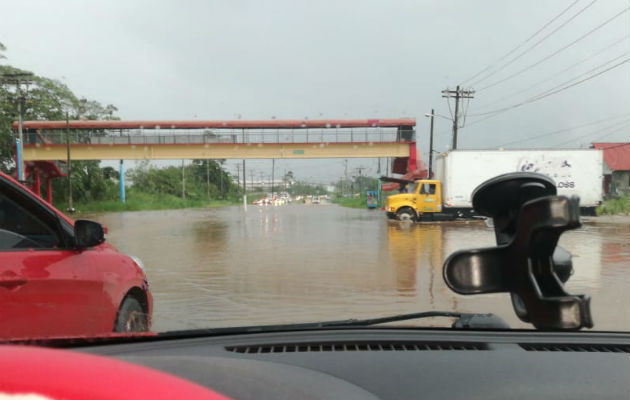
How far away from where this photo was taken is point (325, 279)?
825cm

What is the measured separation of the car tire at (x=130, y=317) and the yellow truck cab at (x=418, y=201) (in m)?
19.2

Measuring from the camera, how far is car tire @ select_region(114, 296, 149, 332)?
333 cm

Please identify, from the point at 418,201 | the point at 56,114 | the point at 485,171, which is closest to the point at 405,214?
the point at 418,201

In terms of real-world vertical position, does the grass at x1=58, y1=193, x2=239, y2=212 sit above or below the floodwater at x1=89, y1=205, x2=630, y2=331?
below

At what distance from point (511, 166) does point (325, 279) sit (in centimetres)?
1655

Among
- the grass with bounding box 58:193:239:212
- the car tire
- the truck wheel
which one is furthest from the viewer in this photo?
the grass with bounding box 58:193:239:212

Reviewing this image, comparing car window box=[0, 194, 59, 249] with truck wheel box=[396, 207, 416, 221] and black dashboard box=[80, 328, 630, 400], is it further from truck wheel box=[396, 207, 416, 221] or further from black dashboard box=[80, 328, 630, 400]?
truck wheel box=[396, 207, 416, 221]

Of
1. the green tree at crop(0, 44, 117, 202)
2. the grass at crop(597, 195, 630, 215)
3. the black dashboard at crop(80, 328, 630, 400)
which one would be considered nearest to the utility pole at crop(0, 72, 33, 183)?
the green tree at crop(0, 44, 117, 202)

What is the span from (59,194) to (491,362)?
4471 centimetres

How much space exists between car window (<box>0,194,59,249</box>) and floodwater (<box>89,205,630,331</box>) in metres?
2.26

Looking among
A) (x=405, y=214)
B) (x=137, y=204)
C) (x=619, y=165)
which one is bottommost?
(x=137, y=204)

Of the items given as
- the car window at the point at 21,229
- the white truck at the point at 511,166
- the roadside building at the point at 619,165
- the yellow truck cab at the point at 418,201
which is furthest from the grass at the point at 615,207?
the car window at the point at 21,229

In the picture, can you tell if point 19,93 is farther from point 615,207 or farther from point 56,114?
point 615,207

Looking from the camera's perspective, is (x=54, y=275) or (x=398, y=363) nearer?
(x=398, y=363)
